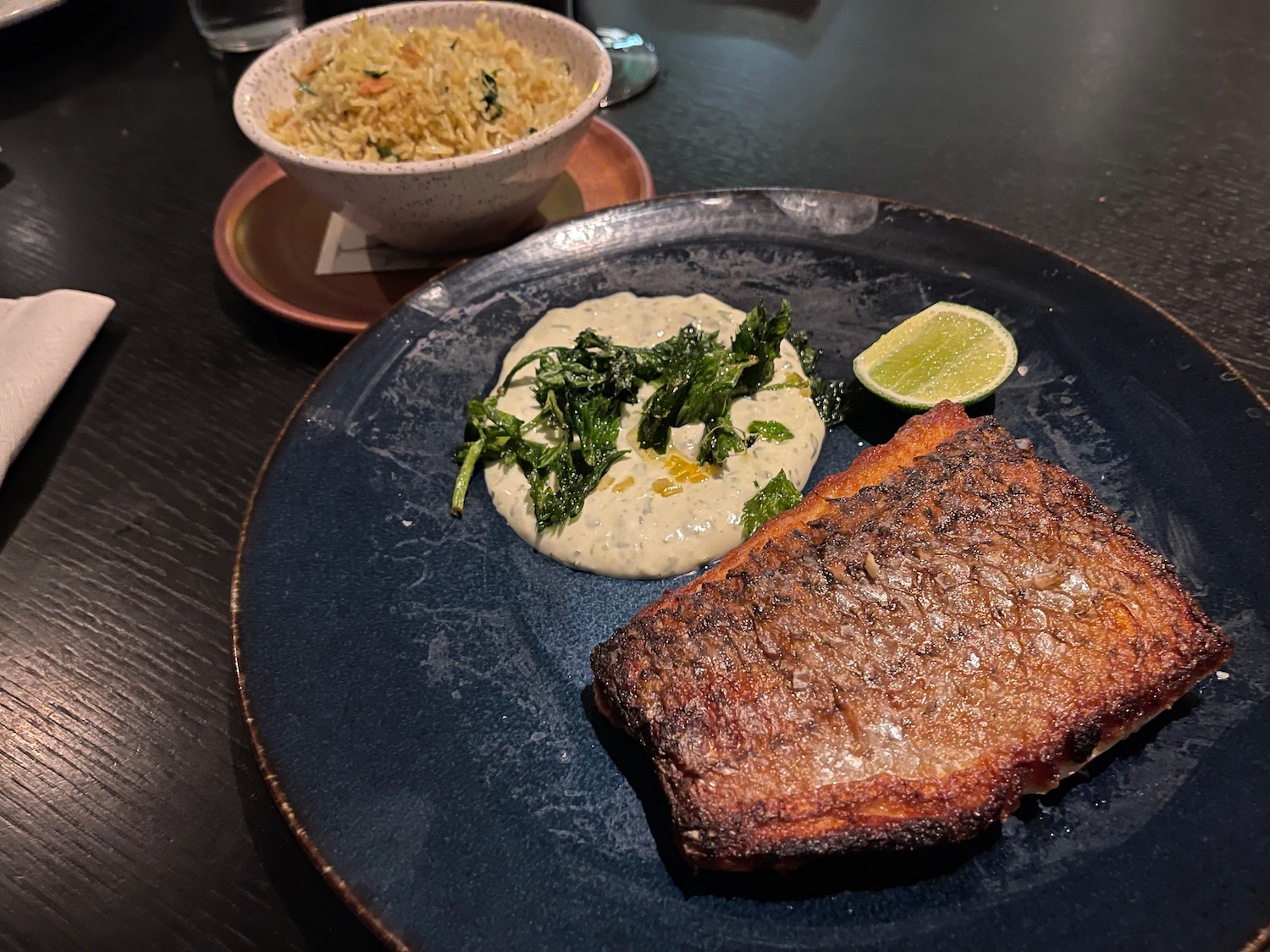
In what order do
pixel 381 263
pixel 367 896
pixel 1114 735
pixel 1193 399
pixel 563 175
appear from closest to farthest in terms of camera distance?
pixel 367 896 < pixel 1114 735 < pixel 1193 399 < pixel 381 263 < pixel 563 175

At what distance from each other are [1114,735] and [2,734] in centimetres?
306

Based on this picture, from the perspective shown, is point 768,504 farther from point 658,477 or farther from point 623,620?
point 623,620

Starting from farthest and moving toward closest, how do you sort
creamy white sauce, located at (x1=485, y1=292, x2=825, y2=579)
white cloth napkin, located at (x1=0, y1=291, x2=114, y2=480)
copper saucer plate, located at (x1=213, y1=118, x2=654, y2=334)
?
copper saucer plate, located at (x1=213, y1=118, x2=654, y2=334) → white cloth napkin, located at (x1=0, y1=291, x2=114, y2=480) → creamy white sauce, located at (x1=485, y1=292, x2=825, y2=579)

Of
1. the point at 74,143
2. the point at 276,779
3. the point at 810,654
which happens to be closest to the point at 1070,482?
the point at 810,654

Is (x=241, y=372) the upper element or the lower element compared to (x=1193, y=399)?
lower

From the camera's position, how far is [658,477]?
2758 millimetres

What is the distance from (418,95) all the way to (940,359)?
2.37 metres

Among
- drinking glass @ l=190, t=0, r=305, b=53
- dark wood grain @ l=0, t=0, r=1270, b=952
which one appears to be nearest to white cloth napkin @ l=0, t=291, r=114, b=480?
dark wood grain @ l=0, t=0, r=1270, b=952

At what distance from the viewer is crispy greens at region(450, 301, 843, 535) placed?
2768mm

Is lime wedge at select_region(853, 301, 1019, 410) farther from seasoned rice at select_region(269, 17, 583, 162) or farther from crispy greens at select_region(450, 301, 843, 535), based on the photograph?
seasoned rice at select_region(269, 17, 583, 162)

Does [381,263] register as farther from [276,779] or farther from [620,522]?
[276,779]

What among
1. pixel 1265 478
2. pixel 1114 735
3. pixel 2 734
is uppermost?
pixel 1265 478

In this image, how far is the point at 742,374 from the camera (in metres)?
2.99

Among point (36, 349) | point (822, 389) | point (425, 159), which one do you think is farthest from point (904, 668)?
point (36, 349)
